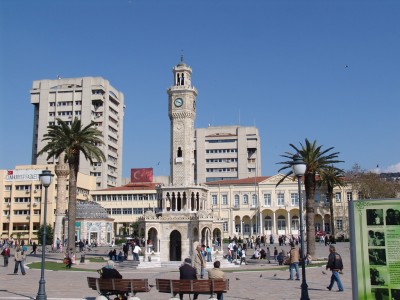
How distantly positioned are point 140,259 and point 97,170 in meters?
78.6

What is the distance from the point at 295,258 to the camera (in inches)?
915

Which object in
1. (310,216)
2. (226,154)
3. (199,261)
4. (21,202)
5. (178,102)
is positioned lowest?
(199,261)

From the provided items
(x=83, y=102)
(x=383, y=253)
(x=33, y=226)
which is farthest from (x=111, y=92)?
(x=383, y=253)

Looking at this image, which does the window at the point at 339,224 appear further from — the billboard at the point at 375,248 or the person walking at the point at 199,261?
the billboard at the point at 375,248

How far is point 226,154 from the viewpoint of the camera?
134 metres

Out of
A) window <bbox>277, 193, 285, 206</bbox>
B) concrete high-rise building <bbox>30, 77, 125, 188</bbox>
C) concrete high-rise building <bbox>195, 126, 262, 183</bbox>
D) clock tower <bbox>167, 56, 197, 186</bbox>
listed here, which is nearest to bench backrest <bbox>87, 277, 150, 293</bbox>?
clock tower <bbox>167, 56, 197, 186</bbox>

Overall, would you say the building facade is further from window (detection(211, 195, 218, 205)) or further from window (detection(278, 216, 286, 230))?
window (detection(278, 216, 286, 230))

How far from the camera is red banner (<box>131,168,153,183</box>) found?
4530 inches

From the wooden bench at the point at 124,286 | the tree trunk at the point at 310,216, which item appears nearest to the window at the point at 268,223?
the tree trunk at the point at 310,216

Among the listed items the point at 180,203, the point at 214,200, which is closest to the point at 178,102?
the point at 180,203

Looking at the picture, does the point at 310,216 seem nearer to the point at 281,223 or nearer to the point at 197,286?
the point at 197,286

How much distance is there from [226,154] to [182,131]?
84797 millimetres

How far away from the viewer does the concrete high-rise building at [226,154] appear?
5231 inches

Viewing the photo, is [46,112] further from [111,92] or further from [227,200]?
[227,200]
